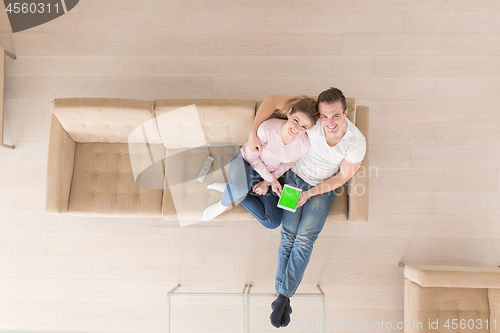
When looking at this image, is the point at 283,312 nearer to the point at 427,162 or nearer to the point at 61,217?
the point at 427,162

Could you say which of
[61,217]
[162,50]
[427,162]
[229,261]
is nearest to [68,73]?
[162,50]

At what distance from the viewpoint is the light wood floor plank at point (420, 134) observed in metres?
2.27

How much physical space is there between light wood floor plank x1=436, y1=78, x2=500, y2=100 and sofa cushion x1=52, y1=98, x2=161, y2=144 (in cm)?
231

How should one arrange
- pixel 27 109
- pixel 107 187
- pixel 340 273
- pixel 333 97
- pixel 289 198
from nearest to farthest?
pixel 333 97 < pixel 289 198 < pixel 107 187 < pixel 340 273 < pixel 27 109

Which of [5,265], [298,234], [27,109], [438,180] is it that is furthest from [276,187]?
[5,265]

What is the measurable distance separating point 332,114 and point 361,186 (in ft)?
2.15

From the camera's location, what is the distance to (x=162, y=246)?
2.24 metres

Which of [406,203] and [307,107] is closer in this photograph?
[307,107]

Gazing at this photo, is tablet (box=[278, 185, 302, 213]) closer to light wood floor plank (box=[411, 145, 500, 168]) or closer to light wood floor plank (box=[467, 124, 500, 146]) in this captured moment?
light wood floor plank (box=[411, 145, 500, 168])

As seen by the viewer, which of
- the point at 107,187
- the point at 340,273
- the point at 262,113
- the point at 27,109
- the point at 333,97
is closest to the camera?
the point at 333,97

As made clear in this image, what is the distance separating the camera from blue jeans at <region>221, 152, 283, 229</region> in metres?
1.75

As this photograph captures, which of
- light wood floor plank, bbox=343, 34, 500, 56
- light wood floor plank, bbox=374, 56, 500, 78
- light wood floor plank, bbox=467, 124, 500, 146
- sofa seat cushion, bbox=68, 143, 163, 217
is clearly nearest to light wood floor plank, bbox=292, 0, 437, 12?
light wood floor plank, bbox=343, 34, 500, 56

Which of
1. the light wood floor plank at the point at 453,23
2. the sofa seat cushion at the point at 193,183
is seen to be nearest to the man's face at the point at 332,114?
the sofa seat cushion at the point at 193,183

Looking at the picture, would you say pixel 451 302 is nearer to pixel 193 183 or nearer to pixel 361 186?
pixel 361 186
